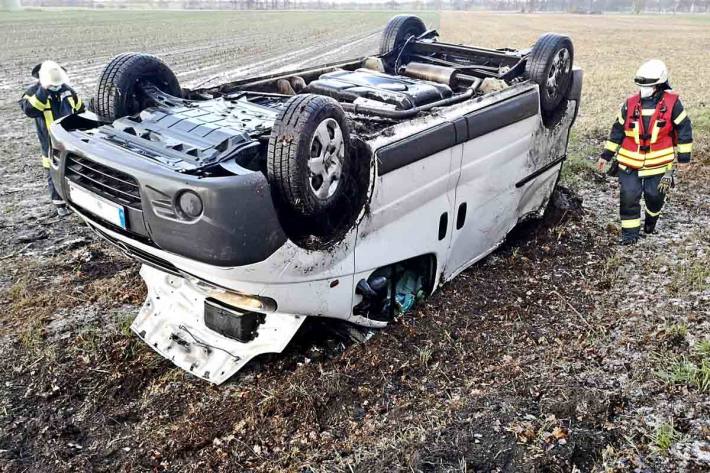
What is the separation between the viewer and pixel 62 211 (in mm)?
6055

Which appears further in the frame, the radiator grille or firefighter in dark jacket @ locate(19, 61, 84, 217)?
firefighter in dark jacket @ locate(19, 61, 84, 217)

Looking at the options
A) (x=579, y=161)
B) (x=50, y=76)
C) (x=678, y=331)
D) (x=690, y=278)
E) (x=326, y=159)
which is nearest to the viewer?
(x=326, y=159)

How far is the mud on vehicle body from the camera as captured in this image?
111 inches

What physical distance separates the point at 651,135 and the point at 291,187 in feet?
11.0

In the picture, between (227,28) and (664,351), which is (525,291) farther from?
(227,28)

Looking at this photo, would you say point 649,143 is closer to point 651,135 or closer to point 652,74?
point 651,135

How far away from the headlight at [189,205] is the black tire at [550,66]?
2.91 m

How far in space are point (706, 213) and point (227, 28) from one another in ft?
103

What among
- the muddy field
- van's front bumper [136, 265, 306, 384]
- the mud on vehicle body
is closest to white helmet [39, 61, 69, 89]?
the muddy field

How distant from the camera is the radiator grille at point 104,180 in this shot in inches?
114

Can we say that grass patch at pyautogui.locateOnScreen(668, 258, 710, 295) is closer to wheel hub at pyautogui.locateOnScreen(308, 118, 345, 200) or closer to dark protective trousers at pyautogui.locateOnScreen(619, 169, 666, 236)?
dark protective trousers at pyautogui.locateOnScreen(619, 169, 666, 236)

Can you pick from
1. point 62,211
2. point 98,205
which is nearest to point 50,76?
point 62,211

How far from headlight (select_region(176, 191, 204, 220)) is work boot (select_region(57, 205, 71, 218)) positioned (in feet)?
12.3

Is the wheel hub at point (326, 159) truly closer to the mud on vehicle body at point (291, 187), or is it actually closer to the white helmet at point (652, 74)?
the mud on vehicle body at point (291, 187)
